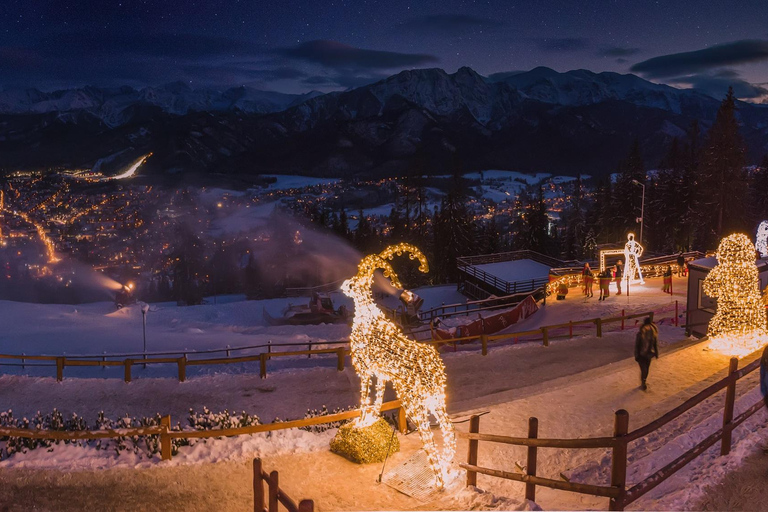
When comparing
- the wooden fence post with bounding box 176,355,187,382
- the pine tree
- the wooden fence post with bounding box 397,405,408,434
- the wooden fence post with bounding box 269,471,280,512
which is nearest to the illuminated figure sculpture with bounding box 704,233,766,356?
the wooden fence post with bounding box 397,405,408,434

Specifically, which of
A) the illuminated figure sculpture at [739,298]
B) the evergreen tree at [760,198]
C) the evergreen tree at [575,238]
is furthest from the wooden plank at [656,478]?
the evergreen tree at [760,198]

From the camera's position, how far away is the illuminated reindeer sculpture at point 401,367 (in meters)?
8.48

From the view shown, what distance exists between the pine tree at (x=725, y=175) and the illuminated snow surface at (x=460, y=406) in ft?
81.9

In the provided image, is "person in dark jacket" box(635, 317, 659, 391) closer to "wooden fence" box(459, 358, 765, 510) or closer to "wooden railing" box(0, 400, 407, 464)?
"wooden fence" box(459, 358, 765, 510)

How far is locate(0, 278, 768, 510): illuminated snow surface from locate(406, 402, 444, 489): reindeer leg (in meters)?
0.23

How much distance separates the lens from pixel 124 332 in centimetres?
2791

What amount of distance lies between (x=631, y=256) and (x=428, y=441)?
76.9 ft

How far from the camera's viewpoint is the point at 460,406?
42.7ft

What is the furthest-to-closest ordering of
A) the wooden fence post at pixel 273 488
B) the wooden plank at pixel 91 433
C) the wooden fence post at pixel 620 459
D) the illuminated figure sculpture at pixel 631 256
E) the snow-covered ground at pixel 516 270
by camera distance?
the snow-covered ground at pixel 516 270, the illuminated figure sculpture at pixel 631 256, the wooden plank at pixel 91 433, the wooden fence post at pixel 620 459, the wooden fence post at pixel 273 488

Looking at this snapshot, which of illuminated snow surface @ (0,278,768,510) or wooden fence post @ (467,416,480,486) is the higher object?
wooden fence post @ (467,416,480,486)

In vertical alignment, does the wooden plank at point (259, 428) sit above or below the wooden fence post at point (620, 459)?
below

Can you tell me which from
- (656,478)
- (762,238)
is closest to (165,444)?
(656,478)

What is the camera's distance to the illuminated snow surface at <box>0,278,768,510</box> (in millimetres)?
8305

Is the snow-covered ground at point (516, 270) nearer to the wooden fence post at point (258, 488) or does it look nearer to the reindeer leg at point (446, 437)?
the reindeer leg at point (446, 437)
